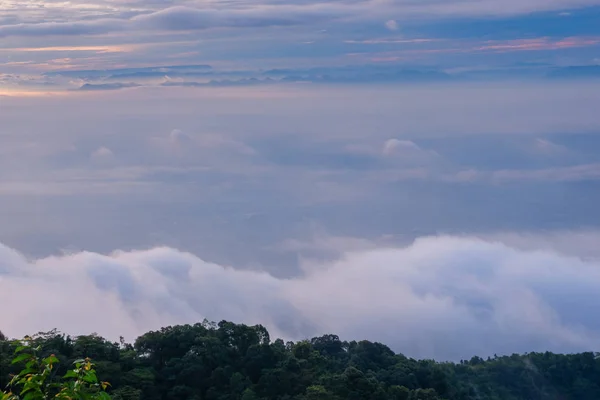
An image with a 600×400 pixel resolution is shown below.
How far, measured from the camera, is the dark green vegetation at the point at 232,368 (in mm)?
20391

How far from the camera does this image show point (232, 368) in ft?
73.4

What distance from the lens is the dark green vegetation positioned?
20391mm

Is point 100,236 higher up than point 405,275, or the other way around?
point 100,236

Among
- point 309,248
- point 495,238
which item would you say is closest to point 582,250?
point 495,238

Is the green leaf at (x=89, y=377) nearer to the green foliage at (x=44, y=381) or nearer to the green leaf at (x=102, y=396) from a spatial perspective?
the green foliage at (x=44, y=381)

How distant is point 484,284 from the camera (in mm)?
118750

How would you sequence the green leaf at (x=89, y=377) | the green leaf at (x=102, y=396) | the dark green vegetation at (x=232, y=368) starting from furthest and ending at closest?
the dark green vegetation at (x=232, y=368) → the green leaf at (x=89, y=377) → the green leaf at (x=102, y=396)

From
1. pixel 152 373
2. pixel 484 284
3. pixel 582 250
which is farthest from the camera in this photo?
pixel 582 250

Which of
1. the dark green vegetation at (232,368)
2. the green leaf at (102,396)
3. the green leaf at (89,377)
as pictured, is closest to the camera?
the green leaf at (102,396)

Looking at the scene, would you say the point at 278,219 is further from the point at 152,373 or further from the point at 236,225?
the point at 152,373

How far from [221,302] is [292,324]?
12249 millimetres

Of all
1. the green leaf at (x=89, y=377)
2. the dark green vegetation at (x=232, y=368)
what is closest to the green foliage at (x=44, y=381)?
the green leaf at (x=89, y=377)

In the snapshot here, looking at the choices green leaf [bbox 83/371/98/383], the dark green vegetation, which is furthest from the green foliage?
the dark green vegetation

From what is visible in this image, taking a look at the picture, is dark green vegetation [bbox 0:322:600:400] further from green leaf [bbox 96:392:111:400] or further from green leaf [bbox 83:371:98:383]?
green leaf [bbox 96:392:111:400]
